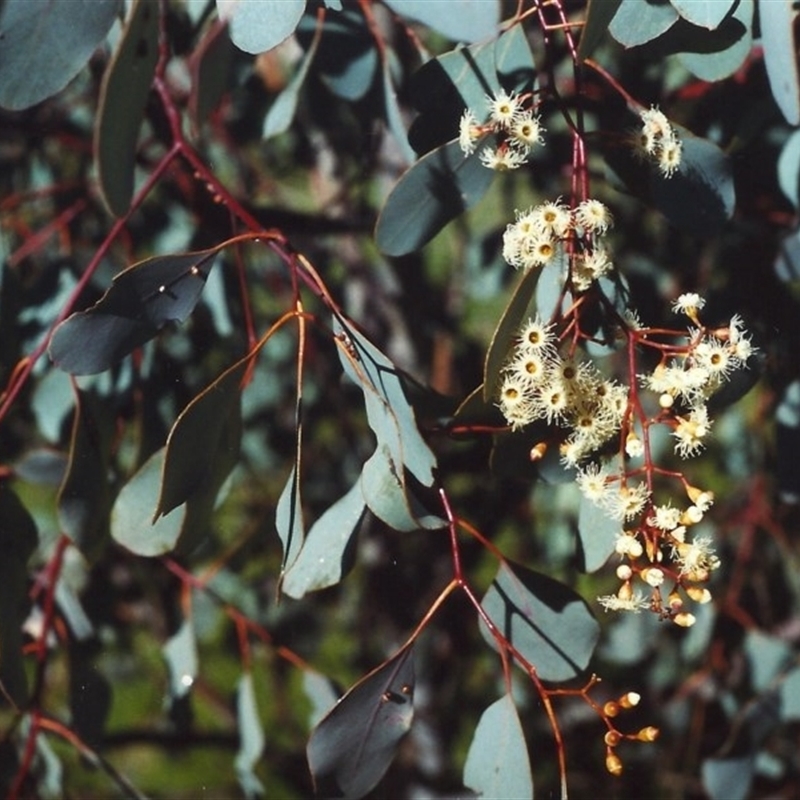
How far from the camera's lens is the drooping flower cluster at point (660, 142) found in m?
1.11

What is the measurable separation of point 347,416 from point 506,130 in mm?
1118

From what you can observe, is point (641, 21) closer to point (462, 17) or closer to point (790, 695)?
point (462, 17)

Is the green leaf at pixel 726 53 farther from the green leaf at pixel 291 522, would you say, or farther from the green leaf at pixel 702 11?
the green leaf at pixel 291 522

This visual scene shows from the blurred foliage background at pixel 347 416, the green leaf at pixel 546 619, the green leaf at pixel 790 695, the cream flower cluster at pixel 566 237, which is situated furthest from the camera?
the green leaf at pixel 790 695

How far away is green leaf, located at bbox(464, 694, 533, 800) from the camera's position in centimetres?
119

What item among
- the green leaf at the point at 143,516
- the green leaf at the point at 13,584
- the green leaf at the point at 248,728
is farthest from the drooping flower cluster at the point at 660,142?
the green leaf at the point at 248,728

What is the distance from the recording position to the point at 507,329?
3.39 feet

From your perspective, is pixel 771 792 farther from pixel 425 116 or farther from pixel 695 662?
pixel 425 116

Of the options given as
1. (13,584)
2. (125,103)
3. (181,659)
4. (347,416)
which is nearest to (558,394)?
(125,103)

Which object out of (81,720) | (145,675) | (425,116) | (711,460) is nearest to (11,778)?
(81,720)

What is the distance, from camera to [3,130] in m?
1.97

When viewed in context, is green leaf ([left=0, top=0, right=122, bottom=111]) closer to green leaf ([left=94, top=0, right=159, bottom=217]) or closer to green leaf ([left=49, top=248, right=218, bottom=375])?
green leaf ([left=94, top=0, right=159, bottom=217])

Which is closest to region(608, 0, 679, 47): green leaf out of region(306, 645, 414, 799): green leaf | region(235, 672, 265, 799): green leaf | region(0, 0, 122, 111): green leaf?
region(0, 0, 122, 111): green leaf

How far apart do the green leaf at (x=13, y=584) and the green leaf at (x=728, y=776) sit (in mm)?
882
